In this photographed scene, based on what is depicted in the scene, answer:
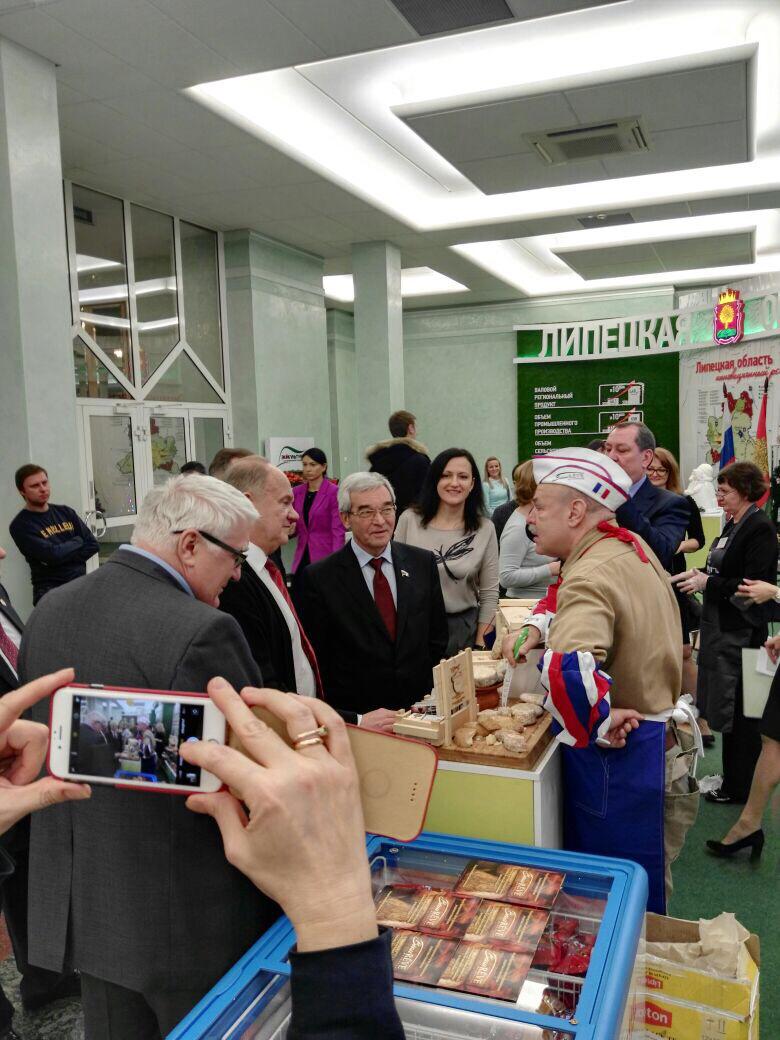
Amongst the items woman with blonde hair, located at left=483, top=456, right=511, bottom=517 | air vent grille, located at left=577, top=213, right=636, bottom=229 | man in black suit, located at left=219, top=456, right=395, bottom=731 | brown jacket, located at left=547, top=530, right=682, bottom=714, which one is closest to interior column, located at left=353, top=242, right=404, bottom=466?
air vent grille, located at left=577, top=213, right=636, bottom=229

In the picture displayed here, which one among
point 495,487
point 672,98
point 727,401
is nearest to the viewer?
point 672,98

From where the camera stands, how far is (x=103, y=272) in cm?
698

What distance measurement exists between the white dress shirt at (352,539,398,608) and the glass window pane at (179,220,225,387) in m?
5.76

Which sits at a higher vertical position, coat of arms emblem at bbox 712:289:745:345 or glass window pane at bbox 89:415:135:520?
coat of arms emblem at bbox 712:289:745:345

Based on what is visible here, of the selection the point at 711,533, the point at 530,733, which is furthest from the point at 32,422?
the point at 711,533

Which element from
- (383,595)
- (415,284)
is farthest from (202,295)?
(383,595)

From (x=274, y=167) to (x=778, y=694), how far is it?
537 cm

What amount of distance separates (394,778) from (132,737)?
30 centimetres

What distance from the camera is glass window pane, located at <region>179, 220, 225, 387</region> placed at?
8055 millimetres

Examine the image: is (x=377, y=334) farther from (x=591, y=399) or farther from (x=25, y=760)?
(x=25, y=760)

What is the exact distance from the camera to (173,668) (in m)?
1.30

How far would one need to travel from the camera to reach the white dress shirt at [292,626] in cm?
232

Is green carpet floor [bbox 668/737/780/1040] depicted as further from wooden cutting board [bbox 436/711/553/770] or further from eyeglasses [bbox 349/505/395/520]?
eyeglasses [bbox 349/505/395/520]

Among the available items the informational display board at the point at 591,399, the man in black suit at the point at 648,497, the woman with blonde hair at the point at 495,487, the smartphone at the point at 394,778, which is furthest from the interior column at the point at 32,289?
the informational display board at the point at 591,399
